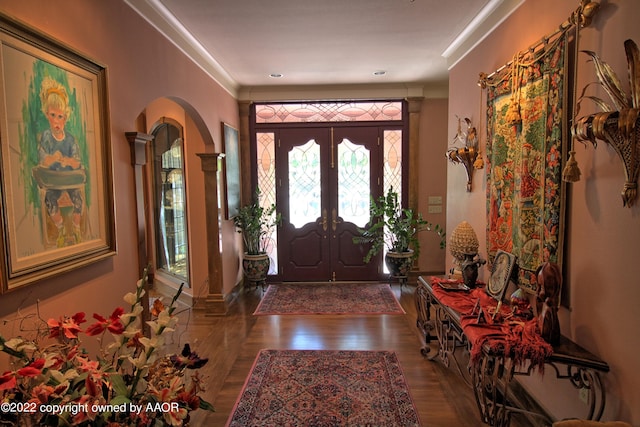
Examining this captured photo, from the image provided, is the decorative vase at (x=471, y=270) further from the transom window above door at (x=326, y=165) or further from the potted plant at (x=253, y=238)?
the potted plant at (x=253, y=238)

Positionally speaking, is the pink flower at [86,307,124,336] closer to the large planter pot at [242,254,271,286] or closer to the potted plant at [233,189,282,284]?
the potted plant at [233,189,282,284]

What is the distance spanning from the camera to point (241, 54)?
380 centimetres

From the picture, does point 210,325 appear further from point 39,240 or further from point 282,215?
point 39,240

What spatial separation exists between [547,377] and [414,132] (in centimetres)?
376

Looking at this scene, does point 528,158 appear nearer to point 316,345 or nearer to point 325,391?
point 325,391

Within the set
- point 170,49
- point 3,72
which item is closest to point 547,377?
point 3,72

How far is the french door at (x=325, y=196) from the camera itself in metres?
5.33

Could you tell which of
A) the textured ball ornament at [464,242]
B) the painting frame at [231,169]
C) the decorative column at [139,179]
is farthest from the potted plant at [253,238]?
the textured ball ornament at [464,242]

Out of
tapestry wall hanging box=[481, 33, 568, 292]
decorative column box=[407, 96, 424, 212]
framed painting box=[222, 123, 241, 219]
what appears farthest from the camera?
decorative column box=[407, 96, 424, 212]

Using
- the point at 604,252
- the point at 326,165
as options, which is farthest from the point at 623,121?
the point at 326,165

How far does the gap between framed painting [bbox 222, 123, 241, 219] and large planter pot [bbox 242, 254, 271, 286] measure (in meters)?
0.66

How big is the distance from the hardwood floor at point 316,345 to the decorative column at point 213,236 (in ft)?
0.51

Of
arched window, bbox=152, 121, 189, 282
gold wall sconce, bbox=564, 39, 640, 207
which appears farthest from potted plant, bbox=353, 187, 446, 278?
gold wall sconce, bbox=564, 39, 640, 207

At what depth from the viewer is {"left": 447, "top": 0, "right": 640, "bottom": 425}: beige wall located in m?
1.49
